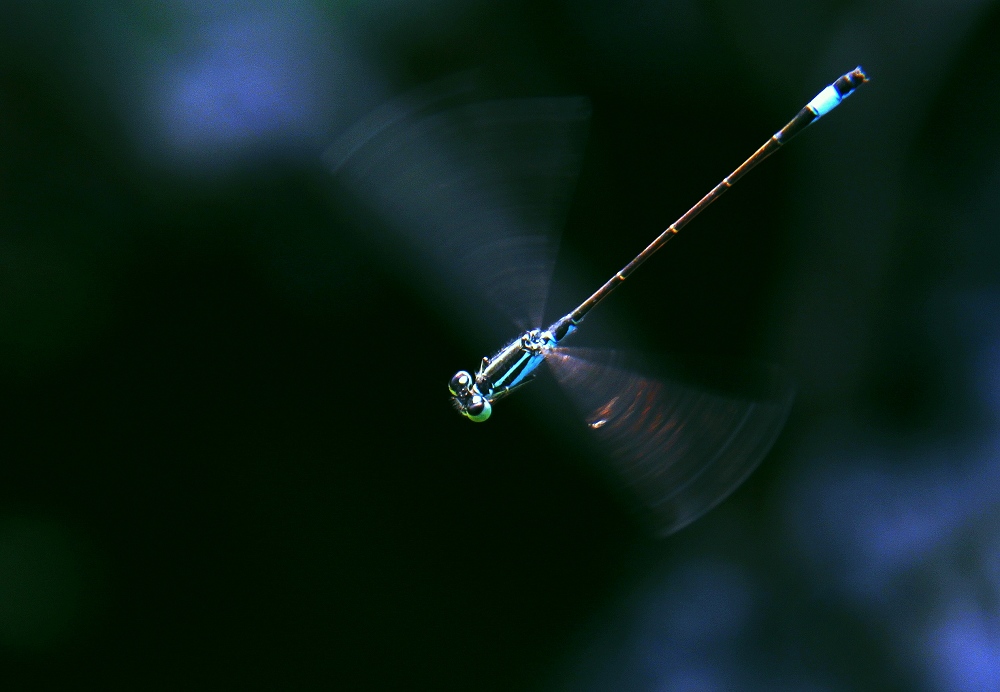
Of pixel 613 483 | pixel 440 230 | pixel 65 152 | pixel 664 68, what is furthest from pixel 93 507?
pixel 664 68

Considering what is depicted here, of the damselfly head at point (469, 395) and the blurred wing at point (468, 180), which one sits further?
the blurred wing at point (468, 180)

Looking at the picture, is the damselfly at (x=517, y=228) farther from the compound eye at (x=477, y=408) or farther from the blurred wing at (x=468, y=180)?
the compound eye at (x=477, y=408)

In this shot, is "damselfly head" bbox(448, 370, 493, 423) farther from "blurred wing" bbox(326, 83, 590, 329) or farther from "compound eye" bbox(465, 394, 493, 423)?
"blurred wing" bbox(326, 83, 590, 329)

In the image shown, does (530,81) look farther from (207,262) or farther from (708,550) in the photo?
(708,550)

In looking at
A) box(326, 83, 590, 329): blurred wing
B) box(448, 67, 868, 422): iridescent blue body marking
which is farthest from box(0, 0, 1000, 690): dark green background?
box(448, 67, 868, 422): iridescent blue body marking

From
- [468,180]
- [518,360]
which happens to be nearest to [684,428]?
[518,360]

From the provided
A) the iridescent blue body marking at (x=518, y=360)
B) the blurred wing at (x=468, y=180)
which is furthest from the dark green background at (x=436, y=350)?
the iridescent blue body marking at (x=518, y=360)

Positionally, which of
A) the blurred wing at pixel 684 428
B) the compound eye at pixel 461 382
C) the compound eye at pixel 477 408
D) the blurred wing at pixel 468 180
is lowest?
the blurred wing at pixel 684 428

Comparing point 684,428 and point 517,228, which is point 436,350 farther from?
point 684,428
